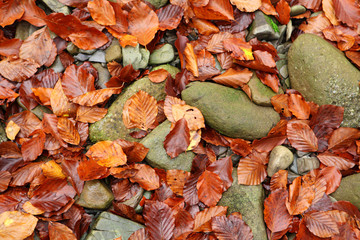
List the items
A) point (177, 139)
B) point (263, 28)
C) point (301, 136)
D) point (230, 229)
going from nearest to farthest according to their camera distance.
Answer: point (230, 229)
point (177, 139)
point (301, 136)
point (263, 28)

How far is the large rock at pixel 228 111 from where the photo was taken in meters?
2.16

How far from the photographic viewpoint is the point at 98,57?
7.80ft

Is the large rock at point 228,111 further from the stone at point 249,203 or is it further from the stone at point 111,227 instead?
the stone at point 111,227

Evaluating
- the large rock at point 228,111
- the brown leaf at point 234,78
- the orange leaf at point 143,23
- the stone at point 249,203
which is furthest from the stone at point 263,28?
the stone at point 249,203

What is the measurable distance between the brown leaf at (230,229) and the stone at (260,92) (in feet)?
2.93

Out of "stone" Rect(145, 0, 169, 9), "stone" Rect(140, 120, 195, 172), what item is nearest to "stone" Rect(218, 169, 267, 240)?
"stone" Rect(140, 120, 195, 172)

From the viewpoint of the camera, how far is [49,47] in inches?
92.3

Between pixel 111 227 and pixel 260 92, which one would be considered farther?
pixel 260 92

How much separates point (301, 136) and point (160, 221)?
1.23 m

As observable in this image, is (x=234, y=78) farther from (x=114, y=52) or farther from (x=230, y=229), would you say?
(x=230, y=229)

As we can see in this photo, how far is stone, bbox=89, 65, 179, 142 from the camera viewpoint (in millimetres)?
2250

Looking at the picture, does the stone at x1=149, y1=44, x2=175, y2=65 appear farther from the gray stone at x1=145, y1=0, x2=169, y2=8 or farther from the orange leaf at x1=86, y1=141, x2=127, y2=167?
the orange leaf at x1=86, y1=141, x2=127, y2=167

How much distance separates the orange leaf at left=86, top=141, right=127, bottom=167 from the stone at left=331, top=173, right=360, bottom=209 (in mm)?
1613

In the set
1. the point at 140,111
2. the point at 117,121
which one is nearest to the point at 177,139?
the point at 140,111
